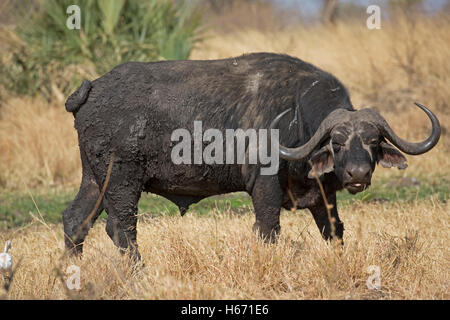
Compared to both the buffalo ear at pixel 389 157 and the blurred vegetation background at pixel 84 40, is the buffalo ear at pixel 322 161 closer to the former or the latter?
the buffalo ear at pixel 389 157

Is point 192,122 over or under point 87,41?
over

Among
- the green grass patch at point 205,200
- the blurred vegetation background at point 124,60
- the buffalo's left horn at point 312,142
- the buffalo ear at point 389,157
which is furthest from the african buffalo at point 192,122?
the blurred vegetation background at point 124,60

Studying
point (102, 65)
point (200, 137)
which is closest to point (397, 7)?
point (102, 65)

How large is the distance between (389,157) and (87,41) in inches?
341

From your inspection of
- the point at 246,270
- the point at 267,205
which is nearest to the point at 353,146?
the point at 267,205

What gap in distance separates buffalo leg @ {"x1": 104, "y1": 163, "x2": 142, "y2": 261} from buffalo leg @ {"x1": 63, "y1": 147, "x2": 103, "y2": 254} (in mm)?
236

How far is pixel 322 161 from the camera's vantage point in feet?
16.6

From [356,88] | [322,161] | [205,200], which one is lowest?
[356,88]

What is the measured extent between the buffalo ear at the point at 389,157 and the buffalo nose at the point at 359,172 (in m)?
0.43

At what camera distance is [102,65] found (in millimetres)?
12312

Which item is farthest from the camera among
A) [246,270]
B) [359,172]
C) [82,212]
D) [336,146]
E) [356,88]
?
[356,88]

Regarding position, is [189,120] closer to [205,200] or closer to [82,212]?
[82,212]

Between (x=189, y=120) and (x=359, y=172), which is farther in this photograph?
(x=189, y=120)

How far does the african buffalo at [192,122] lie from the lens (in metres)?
5.34
